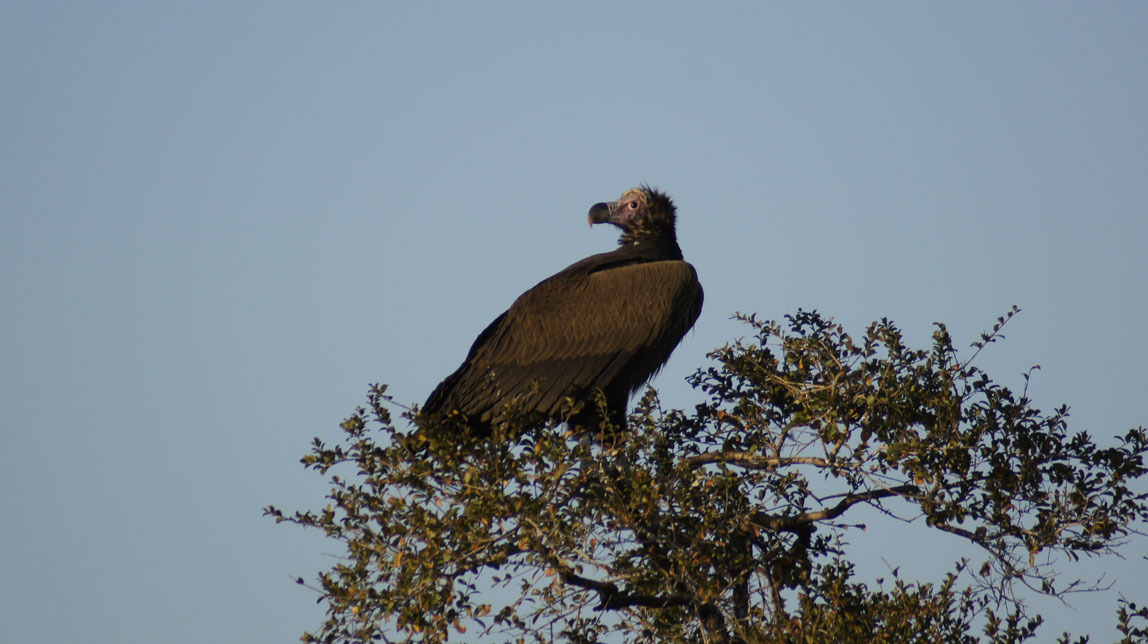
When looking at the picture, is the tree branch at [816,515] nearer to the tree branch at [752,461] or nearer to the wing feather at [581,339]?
the tree branch at [752,461]

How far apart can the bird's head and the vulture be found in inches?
35.4

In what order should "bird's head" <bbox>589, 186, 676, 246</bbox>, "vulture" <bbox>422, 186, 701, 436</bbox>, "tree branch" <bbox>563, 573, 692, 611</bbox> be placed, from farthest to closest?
"bird's head" <bbox>589, 186, 676, 246</bbox> → "vulture" <bbox>422, 186, 701, 436</bbox> → "tree branch" <bbox>563, 573, 692, 611</bbox>

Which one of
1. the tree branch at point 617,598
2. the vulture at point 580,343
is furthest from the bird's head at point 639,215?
the tree branch at point 617,598

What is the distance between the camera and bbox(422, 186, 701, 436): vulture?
876cm

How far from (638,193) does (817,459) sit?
4347mm

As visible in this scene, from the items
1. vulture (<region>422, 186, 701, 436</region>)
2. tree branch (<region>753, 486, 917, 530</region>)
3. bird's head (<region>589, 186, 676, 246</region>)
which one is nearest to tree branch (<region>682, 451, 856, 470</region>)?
tree branch (<region>753, 486, 917, 530</region>)

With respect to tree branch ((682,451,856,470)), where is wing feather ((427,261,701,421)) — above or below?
above

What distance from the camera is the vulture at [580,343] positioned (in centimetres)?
876

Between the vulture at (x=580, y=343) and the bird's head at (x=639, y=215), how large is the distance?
898mm

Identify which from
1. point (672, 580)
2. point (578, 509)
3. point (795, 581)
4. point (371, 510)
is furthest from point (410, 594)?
point (795, 581)

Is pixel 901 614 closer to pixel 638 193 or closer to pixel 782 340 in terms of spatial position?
pixel 782 340

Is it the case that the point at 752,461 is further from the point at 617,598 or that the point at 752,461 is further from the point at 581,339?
the point at 581,339

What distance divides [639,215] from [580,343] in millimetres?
1839

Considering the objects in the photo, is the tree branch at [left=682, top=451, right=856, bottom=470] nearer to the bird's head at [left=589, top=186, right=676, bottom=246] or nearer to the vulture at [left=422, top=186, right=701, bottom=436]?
the vulture at [left=422, top=186, right=701, bottom=436]
